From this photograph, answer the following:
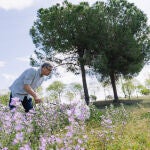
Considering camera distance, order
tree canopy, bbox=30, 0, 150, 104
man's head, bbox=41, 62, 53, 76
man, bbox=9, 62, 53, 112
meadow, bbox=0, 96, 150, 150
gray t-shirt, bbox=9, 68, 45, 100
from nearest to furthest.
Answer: meadow, bbox=0, 96, 150, 150, man's head, bbox=41, 62, 53, 76, man, bbox=9, 62, 53, 112, gray t-shirt, bbox=9, 68, 45, 100, tree canopy, bbox=30, 0, 150, 104

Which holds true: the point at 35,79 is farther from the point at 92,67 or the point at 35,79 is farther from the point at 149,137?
the point at 92,67

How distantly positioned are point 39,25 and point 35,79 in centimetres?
3219

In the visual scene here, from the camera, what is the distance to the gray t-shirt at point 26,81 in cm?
860

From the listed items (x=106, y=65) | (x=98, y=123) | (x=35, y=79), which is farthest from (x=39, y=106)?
(x=106, y=65)

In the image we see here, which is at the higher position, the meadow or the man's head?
the man's head

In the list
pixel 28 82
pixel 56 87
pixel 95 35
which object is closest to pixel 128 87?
pixel 56 87

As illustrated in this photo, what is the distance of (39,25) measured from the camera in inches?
1592

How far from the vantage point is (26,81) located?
860cm

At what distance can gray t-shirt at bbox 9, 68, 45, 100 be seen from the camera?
8602mm

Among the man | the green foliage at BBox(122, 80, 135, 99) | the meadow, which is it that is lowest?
the meadow

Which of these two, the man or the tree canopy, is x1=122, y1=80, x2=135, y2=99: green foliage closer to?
the tree canopy

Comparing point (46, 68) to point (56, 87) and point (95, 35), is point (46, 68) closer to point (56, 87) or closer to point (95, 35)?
point (95, 35)

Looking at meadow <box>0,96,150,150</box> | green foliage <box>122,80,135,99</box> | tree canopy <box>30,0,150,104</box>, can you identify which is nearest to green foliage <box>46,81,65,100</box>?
green foliage <box>122,80,135,99</box>

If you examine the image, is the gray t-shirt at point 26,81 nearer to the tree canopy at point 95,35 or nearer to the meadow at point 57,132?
the meadow at point 57,132
